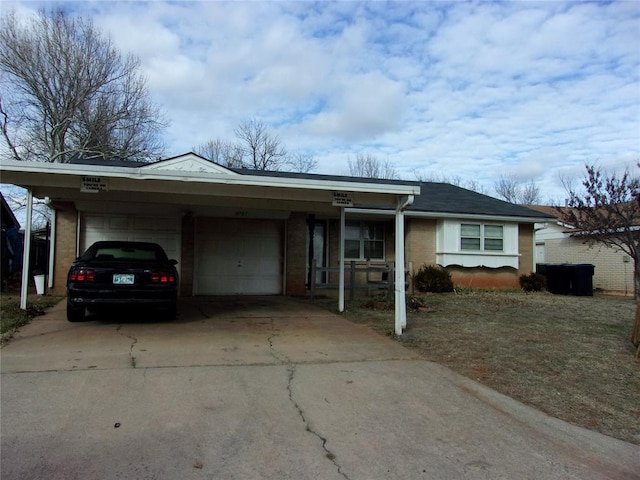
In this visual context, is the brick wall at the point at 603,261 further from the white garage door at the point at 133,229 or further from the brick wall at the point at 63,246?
the brick wall at the point at 63,246


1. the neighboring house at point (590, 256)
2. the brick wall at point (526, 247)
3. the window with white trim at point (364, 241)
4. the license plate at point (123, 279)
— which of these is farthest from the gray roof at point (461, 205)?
the license plate at point (123, 279)

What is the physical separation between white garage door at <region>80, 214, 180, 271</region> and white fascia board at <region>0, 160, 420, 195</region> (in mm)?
6008

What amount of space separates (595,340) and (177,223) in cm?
1069

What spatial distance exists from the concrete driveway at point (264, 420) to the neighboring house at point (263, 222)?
271cm

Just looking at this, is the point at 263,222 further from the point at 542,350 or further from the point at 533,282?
the point at 533,282

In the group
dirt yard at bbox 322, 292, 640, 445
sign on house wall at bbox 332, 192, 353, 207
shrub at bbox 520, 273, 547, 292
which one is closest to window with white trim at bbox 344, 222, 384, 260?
dirt yard at bbox 322, 292, 640, 445

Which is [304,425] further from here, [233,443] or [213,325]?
[213,325]

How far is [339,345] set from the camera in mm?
7492

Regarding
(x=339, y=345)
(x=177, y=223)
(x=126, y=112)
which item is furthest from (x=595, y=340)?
(x=126, y=112)

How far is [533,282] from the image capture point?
17641mm

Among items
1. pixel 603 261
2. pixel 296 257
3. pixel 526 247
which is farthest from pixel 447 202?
pixel 603 261

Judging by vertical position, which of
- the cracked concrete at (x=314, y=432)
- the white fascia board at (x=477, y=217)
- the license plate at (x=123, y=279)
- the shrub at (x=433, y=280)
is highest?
the white fascia board at (x=477, y=217)

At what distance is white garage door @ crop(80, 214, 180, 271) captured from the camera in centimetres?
1342

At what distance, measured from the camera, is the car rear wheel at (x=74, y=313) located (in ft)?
27.7
